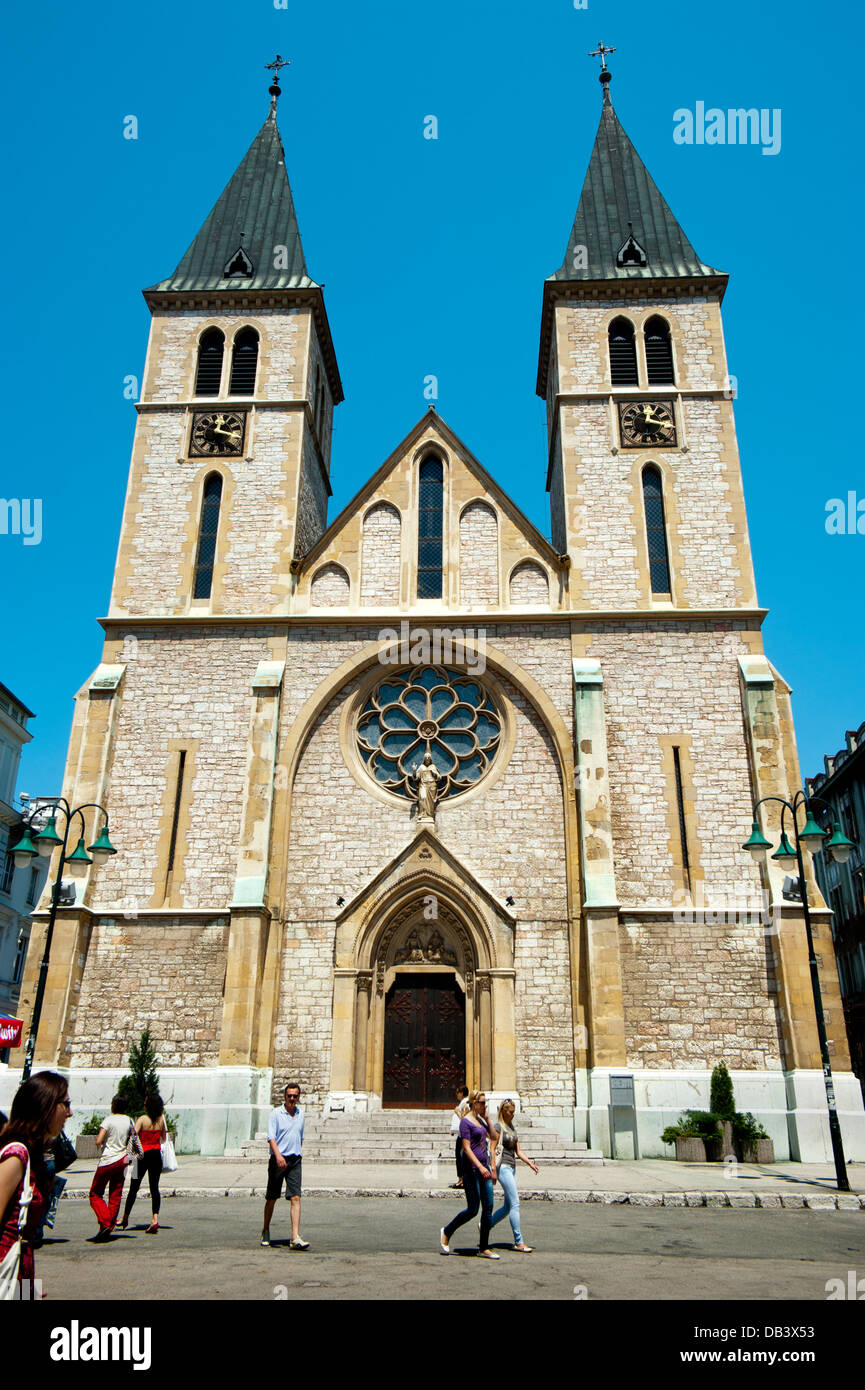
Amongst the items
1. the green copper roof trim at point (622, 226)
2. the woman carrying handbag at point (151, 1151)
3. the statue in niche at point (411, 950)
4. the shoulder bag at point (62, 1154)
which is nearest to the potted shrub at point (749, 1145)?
the statue in niche at point (411, 950)

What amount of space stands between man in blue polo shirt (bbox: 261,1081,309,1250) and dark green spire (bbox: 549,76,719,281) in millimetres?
22611

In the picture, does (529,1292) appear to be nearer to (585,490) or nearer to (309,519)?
(585,490)

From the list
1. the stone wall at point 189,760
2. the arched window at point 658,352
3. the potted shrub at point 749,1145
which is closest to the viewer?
the potted shrub at point 749,1145

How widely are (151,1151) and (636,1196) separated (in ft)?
19.4

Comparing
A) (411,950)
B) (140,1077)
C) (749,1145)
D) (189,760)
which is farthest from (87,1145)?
(749,1145)

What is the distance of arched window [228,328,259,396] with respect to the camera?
82.5ft

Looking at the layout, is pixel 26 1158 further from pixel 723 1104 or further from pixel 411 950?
pixel 411 950

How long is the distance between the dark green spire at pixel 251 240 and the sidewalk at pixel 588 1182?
67.8 ft

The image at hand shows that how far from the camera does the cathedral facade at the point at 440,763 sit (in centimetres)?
1847

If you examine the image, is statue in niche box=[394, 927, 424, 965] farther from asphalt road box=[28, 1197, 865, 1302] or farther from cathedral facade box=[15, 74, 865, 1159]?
asphalt road box=[28, 1197, 865, 1302]

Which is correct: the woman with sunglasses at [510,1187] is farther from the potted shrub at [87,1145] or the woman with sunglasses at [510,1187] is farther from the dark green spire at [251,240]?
the dark green spire at [251,240]

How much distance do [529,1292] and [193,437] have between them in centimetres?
2169

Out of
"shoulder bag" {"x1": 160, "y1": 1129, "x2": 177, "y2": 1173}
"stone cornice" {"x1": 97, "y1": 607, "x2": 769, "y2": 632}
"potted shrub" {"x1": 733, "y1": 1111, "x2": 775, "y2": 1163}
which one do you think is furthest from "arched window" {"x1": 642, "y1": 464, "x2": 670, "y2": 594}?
"shoulder bag" {"x1": 160, "y1": 1129, "x2": 177, "y2": 1173}

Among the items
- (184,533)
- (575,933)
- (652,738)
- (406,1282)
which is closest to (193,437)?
(184,533)
